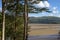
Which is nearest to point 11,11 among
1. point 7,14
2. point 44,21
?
point 7,14

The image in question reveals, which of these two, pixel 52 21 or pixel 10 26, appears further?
pixel 52 21

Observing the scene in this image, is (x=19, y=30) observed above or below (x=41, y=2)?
below

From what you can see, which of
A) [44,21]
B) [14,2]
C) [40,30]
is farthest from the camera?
[40,30]

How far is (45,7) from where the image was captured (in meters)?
20.4

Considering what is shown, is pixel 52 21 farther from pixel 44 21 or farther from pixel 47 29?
pixel 47 29

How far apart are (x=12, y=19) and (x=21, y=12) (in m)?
0.87

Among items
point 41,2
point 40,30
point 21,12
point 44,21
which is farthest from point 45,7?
point 40,30

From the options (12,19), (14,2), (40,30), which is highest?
(14,2)

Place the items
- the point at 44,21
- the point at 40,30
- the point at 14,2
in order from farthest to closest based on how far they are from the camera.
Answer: the point at 40,30, the point at 44,21, the point at 14,2

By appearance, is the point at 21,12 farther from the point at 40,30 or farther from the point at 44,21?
the point at 40,30

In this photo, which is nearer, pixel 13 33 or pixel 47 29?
pixel 13 33

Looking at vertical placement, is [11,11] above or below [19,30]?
above

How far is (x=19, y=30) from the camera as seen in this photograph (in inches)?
793

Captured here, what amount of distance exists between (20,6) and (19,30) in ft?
6.24
